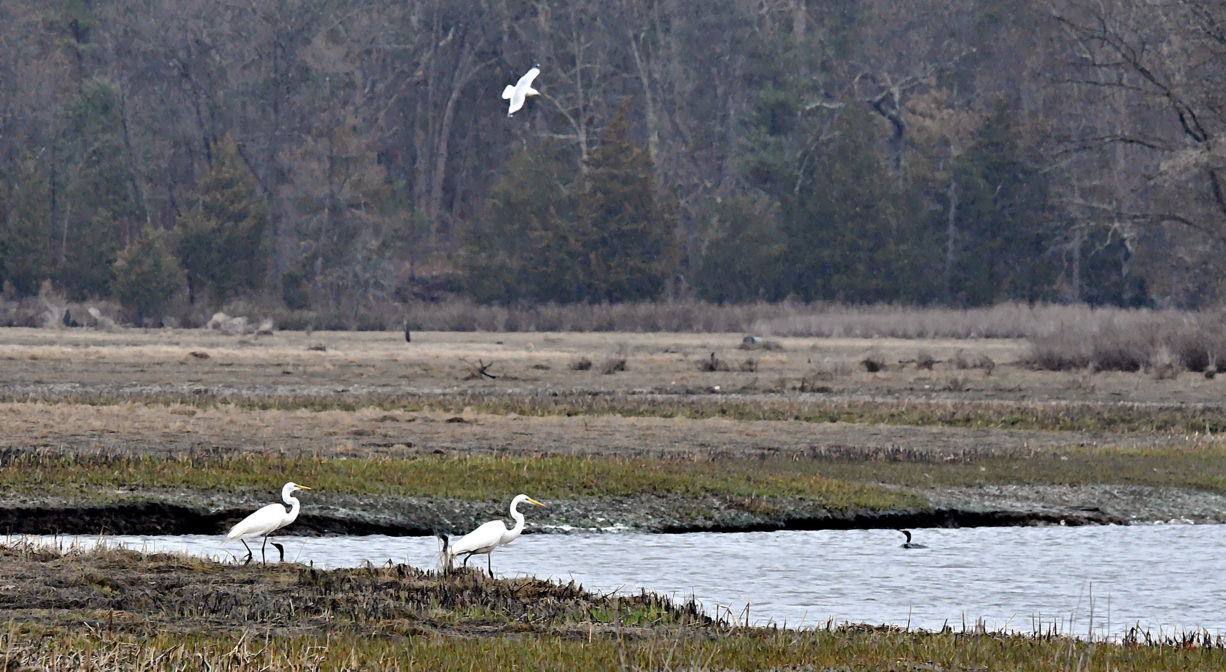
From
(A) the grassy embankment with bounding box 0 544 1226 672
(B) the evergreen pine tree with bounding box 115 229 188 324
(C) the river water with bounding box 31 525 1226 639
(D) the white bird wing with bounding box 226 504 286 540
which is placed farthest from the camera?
(B) the evergreen pine tree with bounding box 115 229 188 324

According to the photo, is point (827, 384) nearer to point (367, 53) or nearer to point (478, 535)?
point (478, 535)

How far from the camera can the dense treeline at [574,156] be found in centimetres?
7669

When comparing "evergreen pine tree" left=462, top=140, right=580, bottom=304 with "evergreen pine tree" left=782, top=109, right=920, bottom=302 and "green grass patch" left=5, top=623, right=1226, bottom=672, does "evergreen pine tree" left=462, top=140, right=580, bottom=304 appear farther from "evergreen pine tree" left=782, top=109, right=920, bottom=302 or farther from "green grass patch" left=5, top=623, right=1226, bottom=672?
"green grass patch" left=5, top=623, right=1226, bottom=672

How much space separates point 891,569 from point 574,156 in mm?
71814

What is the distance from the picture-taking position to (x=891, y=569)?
1653cm

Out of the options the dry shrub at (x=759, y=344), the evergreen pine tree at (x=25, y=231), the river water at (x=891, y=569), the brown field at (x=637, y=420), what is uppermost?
the evergreen pine tree at (x=25, y=231)

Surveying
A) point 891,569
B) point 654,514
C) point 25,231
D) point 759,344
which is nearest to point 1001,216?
point 759,344

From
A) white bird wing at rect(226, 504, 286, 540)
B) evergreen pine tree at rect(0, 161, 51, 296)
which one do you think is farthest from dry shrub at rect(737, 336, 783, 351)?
white bird wing at rect(226, 504, 286, 540)

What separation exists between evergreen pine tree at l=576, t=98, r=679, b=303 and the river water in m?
56.8

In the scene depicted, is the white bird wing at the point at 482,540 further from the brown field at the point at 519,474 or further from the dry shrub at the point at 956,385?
the dry shrub at the point at 956,385

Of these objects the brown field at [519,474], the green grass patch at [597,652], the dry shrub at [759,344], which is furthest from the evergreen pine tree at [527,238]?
the green grass patch at [597,652]

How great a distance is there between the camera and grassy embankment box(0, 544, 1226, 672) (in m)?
10.0

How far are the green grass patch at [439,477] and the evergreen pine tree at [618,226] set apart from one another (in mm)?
54130

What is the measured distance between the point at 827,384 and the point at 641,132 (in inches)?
2089
